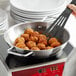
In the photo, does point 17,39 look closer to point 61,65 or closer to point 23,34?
point 23,34

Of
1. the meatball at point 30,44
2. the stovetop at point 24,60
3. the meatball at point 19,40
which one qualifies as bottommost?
the stovetop at point 24,60

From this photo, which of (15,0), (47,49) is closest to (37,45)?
(47,49)

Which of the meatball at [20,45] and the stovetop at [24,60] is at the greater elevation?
the meatball at [20,45]

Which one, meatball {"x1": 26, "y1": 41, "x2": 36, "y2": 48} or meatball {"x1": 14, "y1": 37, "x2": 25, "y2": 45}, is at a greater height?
meatball {"x1": 26, "y1": 41, "x2": 36, "y2": 48}

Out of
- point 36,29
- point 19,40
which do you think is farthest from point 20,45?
point 36,29

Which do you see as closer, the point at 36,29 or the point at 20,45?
the point at 20,45

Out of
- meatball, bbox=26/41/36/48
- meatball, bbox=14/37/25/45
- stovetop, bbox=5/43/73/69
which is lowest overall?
stovetop, bbox=5/43/73/69

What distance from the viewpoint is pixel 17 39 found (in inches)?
33.4

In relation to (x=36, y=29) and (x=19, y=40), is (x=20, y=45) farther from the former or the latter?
(x=36, y=29)

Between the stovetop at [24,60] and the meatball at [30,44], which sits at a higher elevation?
the meatball at [30,44]

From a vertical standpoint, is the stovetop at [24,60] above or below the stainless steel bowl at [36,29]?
below

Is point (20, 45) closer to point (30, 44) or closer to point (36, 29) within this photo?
point (30, 44)

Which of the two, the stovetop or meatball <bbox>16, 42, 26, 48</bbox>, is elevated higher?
meatball <bbox>16, 42, 26, 48</bbox>

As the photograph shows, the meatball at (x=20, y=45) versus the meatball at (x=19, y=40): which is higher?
the meatball at (x=20, y=45)
